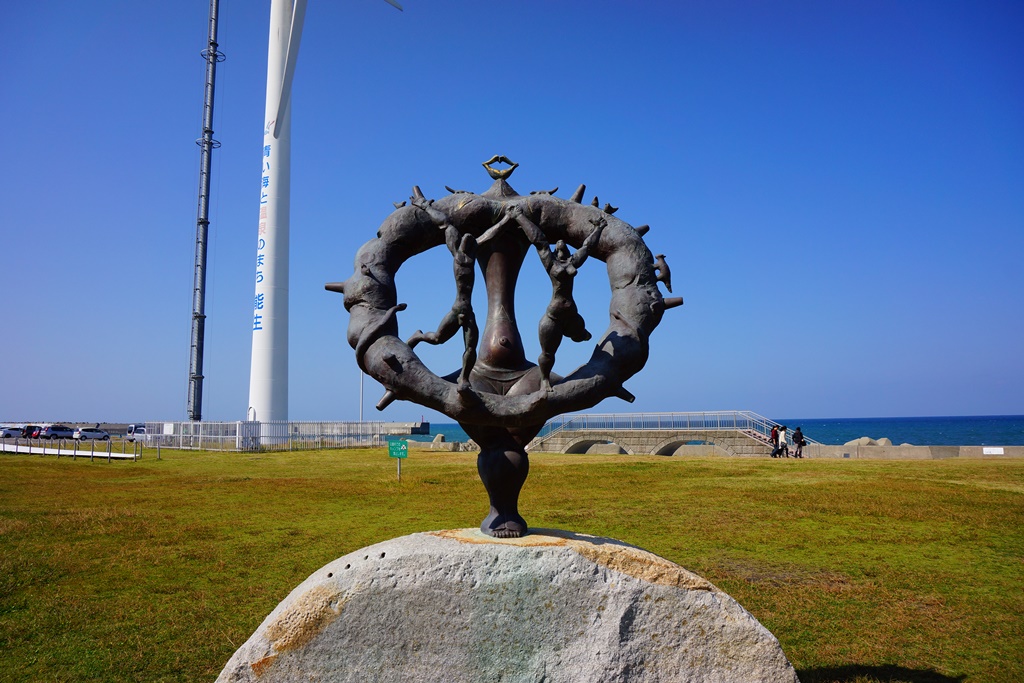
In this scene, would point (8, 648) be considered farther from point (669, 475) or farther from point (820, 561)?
point (669, 475)

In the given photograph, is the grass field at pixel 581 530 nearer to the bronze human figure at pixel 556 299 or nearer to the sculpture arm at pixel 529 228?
the bronze human figure at pixel 556 299

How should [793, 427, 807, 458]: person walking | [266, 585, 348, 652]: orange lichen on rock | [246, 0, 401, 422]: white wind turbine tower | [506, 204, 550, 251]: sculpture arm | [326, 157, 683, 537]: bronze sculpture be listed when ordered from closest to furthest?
[266, 585, 348, 652]: orange lichen on rock → [326, 157, 683, 537]: bronze sculpture → [506, 204, 550, 251]: sculpture arm → [793, 427, 807, 458]: person walking → [246, 0, 401, 422]: white wind turbine tower

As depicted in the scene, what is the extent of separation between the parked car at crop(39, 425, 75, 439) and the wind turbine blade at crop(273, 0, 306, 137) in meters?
27.8

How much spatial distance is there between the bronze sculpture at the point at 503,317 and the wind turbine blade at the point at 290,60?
1498 inches

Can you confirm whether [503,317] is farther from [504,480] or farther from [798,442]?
[798,442]

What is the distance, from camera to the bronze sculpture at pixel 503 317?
15.9ft

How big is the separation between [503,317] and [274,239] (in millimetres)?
38408

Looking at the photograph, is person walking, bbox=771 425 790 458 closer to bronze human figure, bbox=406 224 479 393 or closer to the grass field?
the grass field

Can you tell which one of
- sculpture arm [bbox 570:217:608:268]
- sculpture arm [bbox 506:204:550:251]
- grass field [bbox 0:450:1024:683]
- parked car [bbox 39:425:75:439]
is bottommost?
grass field [bbox 0:450:1024:683]

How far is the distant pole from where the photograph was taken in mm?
40906

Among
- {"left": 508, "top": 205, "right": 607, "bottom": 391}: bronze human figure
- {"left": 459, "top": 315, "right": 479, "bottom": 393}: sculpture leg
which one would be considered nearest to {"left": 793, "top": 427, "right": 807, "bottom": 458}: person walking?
{"left": 508, "top": 205, "right": 607, "bottom": 391}: bronze human figure

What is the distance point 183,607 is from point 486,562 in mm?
4961

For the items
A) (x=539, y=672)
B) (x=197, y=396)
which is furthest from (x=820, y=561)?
(x=197, y=396)

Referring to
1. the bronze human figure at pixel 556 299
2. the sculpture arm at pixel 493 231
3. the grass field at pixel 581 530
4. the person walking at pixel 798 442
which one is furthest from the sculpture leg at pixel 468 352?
the person walking at pixel 798 442
